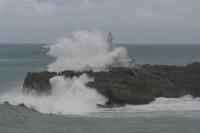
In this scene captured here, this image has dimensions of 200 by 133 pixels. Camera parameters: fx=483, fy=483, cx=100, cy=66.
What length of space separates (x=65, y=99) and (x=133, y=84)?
5557mm

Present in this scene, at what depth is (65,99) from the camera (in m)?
36.2

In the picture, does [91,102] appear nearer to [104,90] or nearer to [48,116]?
[104,90]

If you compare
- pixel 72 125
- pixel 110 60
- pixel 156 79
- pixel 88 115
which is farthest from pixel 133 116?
pixel 110 60

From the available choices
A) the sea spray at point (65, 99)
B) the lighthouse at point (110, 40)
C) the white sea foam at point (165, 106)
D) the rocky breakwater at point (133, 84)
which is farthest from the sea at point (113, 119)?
the lighthouse at point (110, 40)

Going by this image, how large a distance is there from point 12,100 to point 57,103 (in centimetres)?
383

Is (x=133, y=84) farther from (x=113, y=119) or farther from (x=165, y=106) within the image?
(x=113, y=119)

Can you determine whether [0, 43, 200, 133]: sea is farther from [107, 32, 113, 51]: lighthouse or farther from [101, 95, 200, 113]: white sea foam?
[107, 32, 113, 51]: lighthouse

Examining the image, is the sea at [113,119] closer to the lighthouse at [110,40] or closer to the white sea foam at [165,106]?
the white sea foam at [165,106]

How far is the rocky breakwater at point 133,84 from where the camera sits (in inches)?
1452

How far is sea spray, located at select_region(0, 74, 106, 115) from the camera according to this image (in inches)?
1358

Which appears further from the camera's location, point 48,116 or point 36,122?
point 48,116

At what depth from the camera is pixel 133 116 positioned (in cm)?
3244

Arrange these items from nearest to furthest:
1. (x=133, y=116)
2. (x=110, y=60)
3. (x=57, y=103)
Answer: (x=133, y=116) < (x=57, y=103) < (x=110, y=60)

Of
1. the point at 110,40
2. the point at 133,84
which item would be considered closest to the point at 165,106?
the point at 133,84
